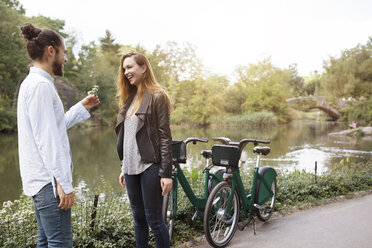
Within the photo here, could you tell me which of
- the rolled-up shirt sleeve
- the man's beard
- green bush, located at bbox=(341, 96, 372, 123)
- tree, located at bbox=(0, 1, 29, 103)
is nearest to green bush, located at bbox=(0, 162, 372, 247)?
the rolled-up shirt sleeve

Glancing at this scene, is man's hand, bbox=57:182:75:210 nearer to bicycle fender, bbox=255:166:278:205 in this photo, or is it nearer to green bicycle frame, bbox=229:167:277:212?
green bicycle frame, bbox=229:167:277:212

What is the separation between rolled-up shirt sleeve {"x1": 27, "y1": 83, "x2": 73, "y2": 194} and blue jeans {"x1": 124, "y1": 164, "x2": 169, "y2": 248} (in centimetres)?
66

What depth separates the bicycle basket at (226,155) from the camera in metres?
2.97

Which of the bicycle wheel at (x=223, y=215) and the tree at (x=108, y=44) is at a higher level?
the tree at (x=108, y=44)

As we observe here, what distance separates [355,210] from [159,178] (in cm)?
318

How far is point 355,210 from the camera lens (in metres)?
4.09

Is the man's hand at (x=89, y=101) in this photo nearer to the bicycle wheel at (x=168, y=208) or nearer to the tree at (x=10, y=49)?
the bicycle wheel at (x=168, y=208)

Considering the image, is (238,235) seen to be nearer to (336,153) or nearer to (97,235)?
(97,235)

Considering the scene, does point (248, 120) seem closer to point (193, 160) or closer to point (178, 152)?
point (193, 160)

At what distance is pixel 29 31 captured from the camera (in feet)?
5.01

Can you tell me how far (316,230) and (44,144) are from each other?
2.98 m

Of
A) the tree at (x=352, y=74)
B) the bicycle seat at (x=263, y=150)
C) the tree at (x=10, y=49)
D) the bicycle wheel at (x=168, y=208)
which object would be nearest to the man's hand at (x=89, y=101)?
the bicycle wheel at (x=168, y=208)

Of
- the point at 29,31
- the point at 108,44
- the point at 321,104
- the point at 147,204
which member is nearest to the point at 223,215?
the point at 147,204

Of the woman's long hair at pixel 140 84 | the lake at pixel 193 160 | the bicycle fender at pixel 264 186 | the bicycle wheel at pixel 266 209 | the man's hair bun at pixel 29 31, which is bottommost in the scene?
the lake at pixel 193 160
